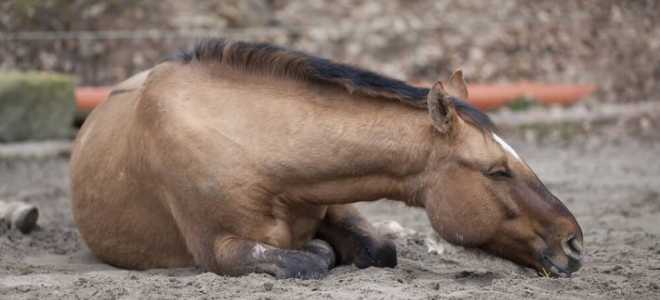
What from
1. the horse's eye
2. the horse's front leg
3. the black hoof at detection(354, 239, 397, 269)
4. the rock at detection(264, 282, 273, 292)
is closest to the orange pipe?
the horse's front leg

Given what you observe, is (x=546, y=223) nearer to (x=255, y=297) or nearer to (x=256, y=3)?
(x=255, y=297)

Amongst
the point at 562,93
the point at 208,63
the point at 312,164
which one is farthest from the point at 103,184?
the point at 562,93

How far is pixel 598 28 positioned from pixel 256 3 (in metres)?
4.11

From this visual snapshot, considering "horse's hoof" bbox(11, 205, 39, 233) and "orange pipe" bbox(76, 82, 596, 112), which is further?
"orange pipe" bbox(76, 82, 596, 112)

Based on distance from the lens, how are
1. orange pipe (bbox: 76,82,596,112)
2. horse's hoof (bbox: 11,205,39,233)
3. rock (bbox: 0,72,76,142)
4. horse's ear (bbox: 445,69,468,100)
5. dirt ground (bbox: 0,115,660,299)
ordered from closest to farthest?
1. dirt ground (bbox: 0,115,660,299)
2. horse's ear (bbox: 445,69,468,100)
3. horse's hoof (bbox: 11,205,39,233)
4. rock (bbox: 0,72,76,142)
5. orange pipe (bbox: 76,82,596,112)

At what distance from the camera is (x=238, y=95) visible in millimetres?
4797

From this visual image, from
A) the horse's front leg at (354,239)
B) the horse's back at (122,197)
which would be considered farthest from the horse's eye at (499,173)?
the horse's back at (122,197)

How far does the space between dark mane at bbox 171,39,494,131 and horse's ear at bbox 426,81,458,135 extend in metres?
0.12

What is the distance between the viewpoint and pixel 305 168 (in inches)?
179

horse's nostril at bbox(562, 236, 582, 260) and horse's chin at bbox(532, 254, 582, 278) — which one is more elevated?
horse's nostril at bbox(562, 236, 582, 260)

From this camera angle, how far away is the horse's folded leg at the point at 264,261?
14.8 ft

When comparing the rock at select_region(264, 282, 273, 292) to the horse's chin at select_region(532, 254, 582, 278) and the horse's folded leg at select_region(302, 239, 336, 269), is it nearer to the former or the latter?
the horse's folded leg at select_region(302, 239, 336, 269)

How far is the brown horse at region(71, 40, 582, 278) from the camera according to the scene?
439 centimetres

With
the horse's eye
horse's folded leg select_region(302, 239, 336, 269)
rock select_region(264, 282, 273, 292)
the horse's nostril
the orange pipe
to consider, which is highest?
Answer: the orange pipe
